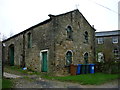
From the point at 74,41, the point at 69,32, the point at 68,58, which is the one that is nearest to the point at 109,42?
the point at 74,41

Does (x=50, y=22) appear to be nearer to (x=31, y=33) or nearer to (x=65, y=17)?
(x=65, y=17)

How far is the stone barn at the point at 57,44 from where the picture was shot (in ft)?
44.6

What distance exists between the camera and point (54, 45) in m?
13.4

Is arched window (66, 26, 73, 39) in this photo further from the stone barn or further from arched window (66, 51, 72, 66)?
arched window (66, 51, 72, 66)

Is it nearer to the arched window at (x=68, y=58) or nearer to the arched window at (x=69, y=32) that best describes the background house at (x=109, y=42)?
the arched window at (x=69, y=32)

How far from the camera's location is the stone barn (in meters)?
13.6

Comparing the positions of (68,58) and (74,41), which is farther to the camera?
(74,41)

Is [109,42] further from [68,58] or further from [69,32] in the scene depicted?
[68,58]

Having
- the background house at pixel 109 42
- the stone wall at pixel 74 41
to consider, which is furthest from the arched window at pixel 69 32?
the background house at pixel 109 42

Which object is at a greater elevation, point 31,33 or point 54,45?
point 31,33

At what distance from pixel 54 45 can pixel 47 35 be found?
1441 millimetres

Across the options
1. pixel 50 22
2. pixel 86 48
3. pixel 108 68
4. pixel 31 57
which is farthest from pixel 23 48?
pixel 108 68

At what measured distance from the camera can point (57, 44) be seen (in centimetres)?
1359


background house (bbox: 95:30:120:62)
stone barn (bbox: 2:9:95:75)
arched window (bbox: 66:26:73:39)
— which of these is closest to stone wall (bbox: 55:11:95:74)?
stone barn (bbox: 2:9:95:75)
